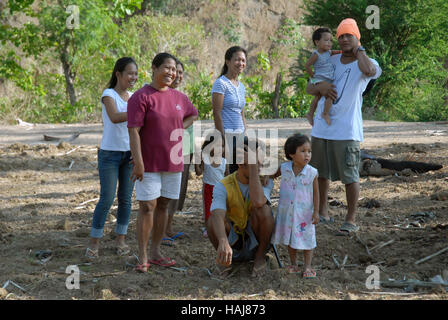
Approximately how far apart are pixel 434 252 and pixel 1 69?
1286 cm

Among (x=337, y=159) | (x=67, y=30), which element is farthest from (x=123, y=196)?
(x=67, y=30)

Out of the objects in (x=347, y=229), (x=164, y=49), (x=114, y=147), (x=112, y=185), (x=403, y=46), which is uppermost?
(x=164, y=49)

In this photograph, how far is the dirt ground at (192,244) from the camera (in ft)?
11.8

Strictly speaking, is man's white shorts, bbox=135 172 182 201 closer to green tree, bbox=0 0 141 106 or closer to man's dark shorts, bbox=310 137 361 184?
man's dark shorts, bbox=310 137 361 184

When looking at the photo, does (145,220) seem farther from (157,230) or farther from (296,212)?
(296,212)

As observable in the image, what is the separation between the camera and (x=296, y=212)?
3801 mm

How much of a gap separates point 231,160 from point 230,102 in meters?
0.68

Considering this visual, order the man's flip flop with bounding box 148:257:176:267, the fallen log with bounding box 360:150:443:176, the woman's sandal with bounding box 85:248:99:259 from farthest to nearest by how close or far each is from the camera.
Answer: the fallen log with bounding box 360:150:443:176
the woman's sandal with bounding box 85:248:99:259
the man's flip flop with bounding box 148:257:176:267

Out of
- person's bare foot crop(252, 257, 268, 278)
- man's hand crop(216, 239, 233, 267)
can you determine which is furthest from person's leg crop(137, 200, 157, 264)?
person's bare foot crop(252, 257, 268, 278)

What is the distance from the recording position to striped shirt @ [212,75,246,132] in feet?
15.6

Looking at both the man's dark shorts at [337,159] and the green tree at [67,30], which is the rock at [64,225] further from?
the green tree at [67,30]

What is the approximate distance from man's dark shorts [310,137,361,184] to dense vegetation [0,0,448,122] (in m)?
9.10

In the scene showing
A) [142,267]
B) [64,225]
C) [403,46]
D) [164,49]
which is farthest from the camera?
[164,49]

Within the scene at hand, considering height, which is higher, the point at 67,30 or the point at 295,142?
the point at 67,30
